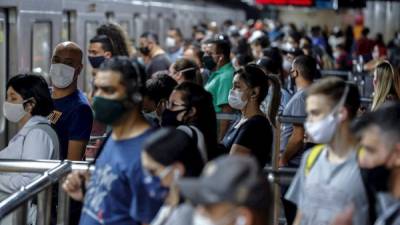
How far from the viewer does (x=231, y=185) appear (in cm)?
288

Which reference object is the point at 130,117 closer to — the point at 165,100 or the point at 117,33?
the point at 165,100

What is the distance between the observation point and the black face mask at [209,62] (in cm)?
898

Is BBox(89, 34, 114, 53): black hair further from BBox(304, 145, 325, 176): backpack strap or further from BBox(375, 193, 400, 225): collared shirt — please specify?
BBox(375, 193, 400, 225): collared shirt

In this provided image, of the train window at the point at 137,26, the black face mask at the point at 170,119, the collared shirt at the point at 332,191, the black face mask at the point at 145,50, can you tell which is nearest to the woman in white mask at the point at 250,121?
the black face mask at the point at 170,119

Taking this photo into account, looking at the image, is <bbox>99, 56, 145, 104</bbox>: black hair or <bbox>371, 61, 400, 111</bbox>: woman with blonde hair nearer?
<bbox>99, 56, 145, 104</bbox>: black hair

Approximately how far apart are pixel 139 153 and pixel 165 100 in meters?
1.81

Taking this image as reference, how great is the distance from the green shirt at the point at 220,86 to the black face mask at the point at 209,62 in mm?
696

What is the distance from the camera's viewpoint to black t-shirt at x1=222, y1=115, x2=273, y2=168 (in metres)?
5.14

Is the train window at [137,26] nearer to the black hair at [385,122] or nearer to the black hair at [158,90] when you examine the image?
the black hair at [158,90]

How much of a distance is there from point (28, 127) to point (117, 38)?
2.67m

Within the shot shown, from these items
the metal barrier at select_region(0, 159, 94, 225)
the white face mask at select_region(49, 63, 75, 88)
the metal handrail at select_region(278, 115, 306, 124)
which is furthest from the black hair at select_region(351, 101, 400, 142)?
the white face mask at select_region(49, 63, 75, 88)

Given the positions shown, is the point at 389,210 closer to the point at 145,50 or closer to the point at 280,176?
the point at 280,176

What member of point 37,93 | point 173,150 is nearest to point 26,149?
point 37,93

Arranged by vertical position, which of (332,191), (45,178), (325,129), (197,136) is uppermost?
(325,129)
